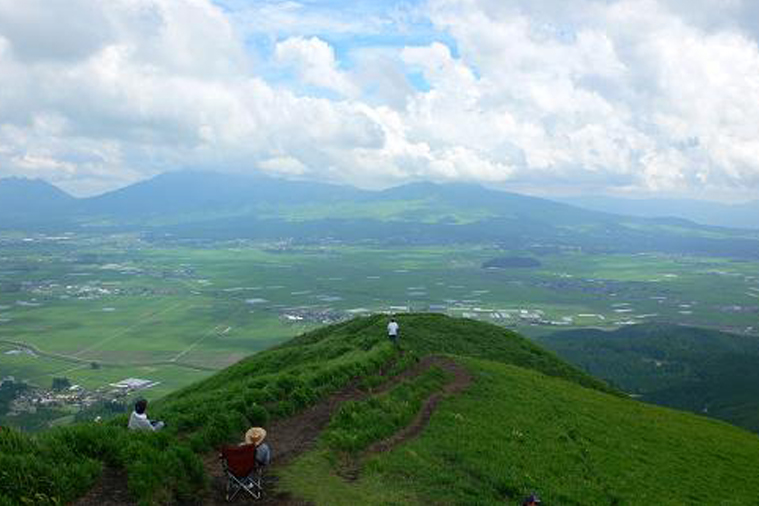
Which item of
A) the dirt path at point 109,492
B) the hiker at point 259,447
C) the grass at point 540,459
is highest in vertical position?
the hiker at point 259,447

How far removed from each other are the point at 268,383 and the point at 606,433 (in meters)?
19.9

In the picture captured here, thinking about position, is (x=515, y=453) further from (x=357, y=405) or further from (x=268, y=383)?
(x=268, y=383)

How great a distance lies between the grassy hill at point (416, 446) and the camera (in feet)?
63.7

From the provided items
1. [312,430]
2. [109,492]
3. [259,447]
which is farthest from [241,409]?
[109,492]

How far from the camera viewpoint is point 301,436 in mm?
26297

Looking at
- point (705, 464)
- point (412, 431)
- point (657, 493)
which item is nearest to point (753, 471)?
point (705, 464)

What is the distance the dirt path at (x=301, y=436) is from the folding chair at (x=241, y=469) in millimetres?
307

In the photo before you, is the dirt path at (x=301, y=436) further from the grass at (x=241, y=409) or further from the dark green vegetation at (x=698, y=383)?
the dark green vegetation at (x=698, y=383)

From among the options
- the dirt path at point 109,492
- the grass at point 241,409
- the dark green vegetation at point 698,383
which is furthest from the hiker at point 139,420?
the dark green vegetation at point 698,383

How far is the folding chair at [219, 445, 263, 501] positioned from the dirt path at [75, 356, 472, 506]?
31 centimetres

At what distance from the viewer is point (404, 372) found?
39.9 m

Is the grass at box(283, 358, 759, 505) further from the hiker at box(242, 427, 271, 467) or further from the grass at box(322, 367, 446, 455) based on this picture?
the hiker at box(242, 427, 271, 467)

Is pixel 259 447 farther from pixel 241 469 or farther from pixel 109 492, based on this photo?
pixel 109 492

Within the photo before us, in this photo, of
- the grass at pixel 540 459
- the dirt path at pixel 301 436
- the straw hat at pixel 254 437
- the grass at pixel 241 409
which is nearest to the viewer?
the dirt path at pixel 301 436
